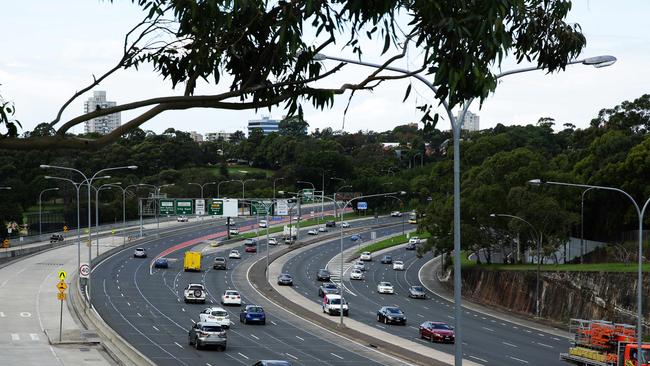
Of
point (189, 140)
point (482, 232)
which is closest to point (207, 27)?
point (482, 232)

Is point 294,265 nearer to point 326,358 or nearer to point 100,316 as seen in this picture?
point 100,316

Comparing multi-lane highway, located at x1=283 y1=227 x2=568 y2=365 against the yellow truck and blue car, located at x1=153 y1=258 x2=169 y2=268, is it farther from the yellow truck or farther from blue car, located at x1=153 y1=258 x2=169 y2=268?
blue car, located at x1=153 y1=258 x2=169 y2=268

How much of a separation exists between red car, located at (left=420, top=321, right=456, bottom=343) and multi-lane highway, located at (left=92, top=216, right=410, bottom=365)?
4871mm

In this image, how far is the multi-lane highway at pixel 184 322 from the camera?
4578 centimetres

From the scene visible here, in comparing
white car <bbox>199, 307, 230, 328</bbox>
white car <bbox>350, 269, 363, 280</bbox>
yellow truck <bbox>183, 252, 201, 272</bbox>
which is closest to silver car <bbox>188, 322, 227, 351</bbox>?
white car <bbox>199, 307, 230, 328</bbox>

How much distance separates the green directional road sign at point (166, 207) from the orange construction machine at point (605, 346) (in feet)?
227

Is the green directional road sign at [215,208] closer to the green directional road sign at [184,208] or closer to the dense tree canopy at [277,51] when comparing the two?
the green directional road sign at [184,208]

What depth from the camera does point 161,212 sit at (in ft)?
352

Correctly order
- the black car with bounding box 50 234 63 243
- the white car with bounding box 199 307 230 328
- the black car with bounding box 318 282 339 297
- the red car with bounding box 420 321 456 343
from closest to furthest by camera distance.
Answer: the red car with bounding box 420 321 456 343, the white car with bounding box 199 307 230 328, the black car with bounding box 318 282 339 297, the black car with bounding box 50 234 63 243

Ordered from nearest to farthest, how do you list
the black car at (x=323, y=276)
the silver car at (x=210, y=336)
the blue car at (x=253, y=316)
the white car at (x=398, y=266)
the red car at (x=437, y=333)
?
the silver car at (x=210, y=336) → the red car at (x=437, y=333) → the blue car at (x=253, y=316) → the black car at (x=323, y=276) → the white car at (x=398, y=266)

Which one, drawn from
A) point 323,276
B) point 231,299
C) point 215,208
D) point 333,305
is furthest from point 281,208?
point 333,305

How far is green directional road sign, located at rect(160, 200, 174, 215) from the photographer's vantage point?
4218 inches

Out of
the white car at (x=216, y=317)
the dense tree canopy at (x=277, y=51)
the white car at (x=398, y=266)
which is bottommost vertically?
the white car at (x=398, y=266)

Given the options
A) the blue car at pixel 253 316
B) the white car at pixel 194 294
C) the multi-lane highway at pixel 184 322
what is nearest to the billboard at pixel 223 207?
the multi-lane highway at pixel 184 322
